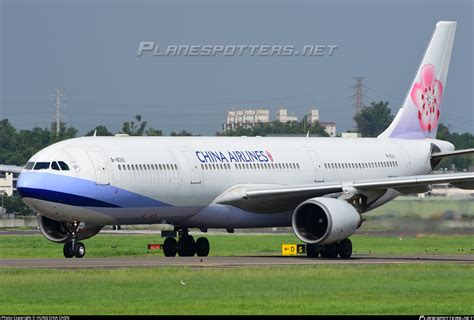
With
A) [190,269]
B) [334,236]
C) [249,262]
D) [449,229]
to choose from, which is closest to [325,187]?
[334,236]

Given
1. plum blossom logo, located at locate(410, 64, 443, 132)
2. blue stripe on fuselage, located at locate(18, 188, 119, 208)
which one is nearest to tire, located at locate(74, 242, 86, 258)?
blue stripe on fuselage, located at locate(18, 188, 119, 208)

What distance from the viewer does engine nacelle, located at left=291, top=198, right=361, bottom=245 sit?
47125 mm

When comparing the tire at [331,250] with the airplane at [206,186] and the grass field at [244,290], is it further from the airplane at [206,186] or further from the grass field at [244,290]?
the grass field at [244,290]

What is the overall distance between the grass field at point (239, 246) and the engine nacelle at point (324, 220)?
612 cm

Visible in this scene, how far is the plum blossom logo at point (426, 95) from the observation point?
204 feet

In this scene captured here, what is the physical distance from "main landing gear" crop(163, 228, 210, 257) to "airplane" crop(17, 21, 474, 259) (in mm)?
39

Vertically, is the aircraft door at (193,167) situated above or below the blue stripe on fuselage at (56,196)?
above

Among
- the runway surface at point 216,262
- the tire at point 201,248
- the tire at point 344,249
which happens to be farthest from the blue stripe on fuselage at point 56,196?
the tire at point 344,249

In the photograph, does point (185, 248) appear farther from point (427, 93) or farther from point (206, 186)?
point (427, 93)

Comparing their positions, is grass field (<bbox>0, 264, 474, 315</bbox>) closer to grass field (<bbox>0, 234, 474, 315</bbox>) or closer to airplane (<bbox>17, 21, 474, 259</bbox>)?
grass field (<bbox>0, 234, 474, 315</bbox>)

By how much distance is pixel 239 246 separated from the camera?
6138cm

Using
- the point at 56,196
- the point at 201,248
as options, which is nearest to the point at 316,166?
the point at 201,248

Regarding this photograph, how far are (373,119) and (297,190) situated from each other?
117 metres

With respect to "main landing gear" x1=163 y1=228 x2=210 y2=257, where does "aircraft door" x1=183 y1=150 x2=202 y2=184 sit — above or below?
above
